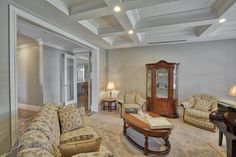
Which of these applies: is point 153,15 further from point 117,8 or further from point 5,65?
point 5,65

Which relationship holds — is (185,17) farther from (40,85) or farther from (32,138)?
(40,85)

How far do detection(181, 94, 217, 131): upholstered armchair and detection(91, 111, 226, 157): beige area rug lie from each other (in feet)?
0.51

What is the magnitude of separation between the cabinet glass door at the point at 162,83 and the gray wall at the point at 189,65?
0.66 metres

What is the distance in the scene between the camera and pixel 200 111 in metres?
3.71

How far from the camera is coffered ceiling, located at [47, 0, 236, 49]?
2.33m

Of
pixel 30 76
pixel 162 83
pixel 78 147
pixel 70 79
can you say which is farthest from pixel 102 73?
pixel 78 147

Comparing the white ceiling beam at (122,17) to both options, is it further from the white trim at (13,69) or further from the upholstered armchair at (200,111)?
the upholstered armchair at (200,111)

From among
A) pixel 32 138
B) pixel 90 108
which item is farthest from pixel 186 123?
pixel 32 138

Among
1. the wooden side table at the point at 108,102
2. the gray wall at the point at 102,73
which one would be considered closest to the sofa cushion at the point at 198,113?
the wooden side table at the point at 108,102

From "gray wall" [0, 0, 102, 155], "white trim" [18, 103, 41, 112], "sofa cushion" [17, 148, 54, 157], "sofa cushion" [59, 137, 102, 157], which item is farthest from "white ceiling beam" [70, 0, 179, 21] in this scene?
"white trim" [18, 103, 41, 112]

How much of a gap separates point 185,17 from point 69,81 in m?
5.28

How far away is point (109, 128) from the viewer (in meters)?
3.58

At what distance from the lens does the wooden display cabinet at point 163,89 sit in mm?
4492

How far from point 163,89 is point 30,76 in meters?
4.99
